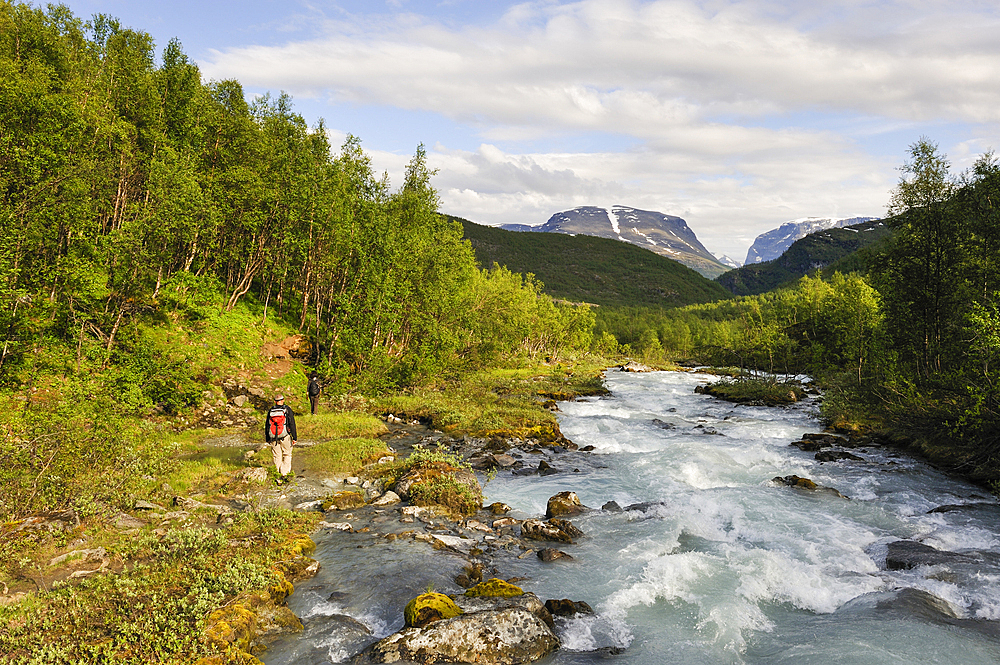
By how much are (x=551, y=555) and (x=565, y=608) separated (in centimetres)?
264

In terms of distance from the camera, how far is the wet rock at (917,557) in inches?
454

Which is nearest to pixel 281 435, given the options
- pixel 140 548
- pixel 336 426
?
pixel 140 548

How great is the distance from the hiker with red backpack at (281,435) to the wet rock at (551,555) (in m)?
8.84

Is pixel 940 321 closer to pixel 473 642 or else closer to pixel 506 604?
pixel 506 604

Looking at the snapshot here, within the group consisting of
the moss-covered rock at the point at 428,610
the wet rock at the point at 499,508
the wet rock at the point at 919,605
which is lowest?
the wet rock at the point at 499,508

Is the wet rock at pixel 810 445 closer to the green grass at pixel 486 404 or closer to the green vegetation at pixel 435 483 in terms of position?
the green grass at pixel 486 404

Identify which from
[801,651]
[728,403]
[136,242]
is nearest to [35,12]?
[136,242]

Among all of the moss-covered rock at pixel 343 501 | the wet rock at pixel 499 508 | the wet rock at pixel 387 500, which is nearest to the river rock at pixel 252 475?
the moss-covered rock at pixel 343 501

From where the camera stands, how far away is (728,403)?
45.0 metres

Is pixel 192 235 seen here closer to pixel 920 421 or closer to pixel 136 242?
pixel 136 242

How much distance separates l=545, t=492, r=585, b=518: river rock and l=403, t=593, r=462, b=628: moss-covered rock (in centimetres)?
711

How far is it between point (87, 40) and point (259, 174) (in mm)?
10562

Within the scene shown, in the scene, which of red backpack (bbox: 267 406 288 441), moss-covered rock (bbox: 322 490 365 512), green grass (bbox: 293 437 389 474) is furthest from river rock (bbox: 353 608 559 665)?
green grass (bbox: 293 437 389 474)

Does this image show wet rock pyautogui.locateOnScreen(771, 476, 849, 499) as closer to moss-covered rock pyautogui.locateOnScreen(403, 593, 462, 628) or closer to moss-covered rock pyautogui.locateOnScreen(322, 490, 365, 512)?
moss-covered rock pyautogui.locateOnScreen(403, 593, 462, 628)
